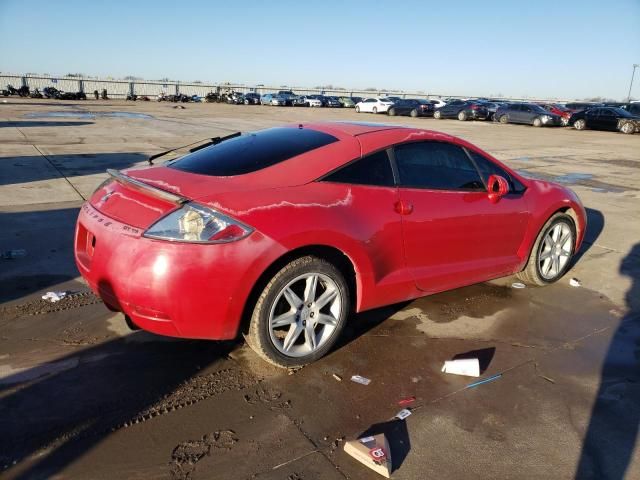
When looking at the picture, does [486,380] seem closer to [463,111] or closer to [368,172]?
[368,172]

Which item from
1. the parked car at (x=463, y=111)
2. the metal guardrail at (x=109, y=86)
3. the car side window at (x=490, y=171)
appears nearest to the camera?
the car side window at (x=490, y=171)

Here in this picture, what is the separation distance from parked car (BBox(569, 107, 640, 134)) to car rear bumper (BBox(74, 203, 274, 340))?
32521 mm

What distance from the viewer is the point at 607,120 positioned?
30344 mm

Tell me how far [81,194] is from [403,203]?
20.0 ft

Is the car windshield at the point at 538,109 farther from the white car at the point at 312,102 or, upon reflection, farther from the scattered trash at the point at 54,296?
the scattered trash at the point at 54,296

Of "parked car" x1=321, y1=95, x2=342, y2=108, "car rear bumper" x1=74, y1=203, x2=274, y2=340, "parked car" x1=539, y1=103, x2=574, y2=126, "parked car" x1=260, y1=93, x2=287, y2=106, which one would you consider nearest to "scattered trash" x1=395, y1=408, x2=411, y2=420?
A: "car rear bumper" x1=74, y1=203, x2=274, y2=340

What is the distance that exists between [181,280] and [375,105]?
142 feet

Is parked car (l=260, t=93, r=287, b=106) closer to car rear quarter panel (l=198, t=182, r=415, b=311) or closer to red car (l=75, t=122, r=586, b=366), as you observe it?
red car (l=75, t=122, r=586, b=366)

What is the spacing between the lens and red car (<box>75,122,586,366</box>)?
286 cm

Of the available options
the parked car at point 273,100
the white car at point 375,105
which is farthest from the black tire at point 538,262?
the parked car at point 273,100

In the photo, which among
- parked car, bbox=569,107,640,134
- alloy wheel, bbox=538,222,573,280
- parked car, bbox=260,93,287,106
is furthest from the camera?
parked car, bbox=260,93,287,106

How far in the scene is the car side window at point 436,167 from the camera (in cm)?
378

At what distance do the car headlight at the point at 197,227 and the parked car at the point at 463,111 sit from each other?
3728 cm

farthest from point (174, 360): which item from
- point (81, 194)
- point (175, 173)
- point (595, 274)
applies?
point (81, 194)
